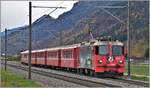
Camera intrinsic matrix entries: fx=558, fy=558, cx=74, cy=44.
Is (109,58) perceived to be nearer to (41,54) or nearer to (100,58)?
(100,58)

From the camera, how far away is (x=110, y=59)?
136 feet

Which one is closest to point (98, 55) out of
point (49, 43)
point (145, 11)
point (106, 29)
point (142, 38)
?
point (142, 38)

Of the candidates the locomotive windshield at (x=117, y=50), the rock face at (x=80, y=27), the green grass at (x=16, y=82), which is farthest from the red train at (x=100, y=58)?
the rock face at (x=80, y=27)

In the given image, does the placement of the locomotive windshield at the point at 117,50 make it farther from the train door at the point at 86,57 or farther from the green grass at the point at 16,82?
the green grass at the point at 16,82

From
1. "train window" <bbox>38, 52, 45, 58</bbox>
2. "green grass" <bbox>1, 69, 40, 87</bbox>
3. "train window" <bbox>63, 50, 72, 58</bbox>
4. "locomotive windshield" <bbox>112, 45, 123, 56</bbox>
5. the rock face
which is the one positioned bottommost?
"green grass" <bbox>1, 69, 40, 87</bbox>

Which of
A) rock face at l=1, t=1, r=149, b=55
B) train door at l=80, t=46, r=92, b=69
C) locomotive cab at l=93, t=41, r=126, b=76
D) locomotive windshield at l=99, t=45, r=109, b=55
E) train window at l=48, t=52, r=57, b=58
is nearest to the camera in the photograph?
locomotive cab at l=93, t=41, r=126, b=76

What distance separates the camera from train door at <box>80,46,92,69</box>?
142 feet

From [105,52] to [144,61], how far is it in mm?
40883

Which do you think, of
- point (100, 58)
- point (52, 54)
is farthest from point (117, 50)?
point (52, 54)

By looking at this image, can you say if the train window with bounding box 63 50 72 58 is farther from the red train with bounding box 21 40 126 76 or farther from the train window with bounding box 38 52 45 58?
the train window with bounding box 38 52 45 58

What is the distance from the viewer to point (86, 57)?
44.4 meters

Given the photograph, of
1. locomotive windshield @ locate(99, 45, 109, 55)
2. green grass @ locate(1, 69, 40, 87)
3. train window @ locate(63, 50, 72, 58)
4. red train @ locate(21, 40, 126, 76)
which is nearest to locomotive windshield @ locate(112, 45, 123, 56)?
red train @ locate(21, 40, 126, 76)

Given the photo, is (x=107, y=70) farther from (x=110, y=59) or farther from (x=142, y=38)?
(x=142, y=38)

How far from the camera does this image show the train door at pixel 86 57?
142 ft
